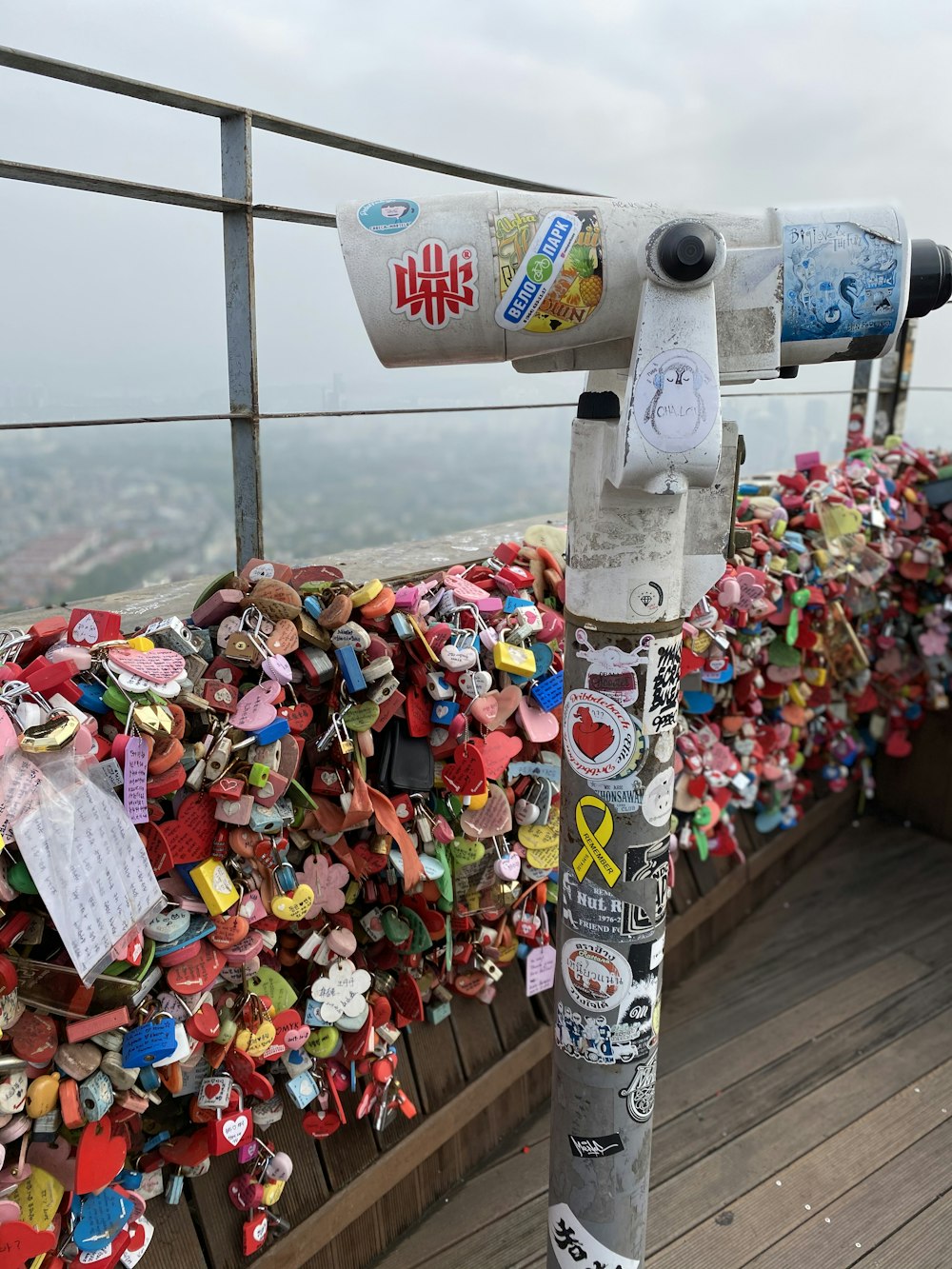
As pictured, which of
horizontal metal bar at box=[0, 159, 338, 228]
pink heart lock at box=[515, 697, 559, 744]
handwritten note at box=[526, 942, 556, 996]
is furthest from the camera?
handwritten note at box=[526, 942, 556, 996]

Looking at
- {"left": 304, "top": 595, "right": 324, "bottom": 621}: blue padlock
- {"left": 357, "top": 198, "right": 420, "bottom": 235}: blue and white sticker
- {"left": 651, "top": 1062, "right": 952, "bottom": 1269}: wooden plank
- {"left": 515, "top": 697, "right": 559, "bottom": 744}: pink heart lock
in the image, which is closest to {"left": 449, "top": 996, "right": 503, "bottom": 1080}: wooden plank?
{"left": 651, "top": 1062, "right": 952, "bottom": 1269}: wooden plank

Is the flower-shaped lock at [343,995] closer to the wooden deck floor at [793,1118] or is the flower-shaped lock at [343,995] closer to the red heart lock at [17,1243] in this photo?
the red heart lock at [17,1243]

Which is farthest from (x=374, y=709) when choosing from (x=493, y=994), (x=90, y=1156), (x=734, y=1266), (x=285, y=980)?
(x=734, y=1266)

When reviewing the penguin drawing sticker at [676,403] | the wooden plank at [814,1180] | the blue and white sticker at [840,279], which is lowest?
the wooden plank at [814,1180]

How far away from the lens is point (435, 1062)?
188cm

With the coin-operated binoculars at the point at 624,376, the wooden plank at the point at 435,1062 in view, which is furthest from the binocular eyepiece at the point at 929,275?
the wooden plank at the point at 435,1062

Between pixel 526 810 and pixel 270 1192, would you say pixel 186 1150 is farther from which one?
pixel 526 810

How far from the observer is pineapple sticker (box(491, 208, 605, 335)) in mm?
955

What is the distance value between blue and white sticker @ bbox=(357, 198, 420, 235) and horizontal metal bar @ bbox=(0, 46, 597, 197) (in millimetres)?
352

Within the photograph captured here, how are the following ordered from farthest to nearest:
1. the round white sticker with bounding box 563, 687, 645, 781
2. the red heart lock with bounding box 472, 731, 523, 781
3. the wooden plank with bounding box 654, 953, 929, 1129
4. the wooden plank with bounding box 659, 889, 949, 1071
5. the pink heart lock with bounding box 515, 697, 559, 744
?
the wooden plank with bounding box 659, 889, 949, 1071, the wooden plank with bounding box 654, 953, 929, 1129, the pink heart lock with bounding box 515, 697, 559, 744, the red heart lock with bounding box 472, 731, 523, 781, the round white sticker with bounding box 563, 687, 645, 781

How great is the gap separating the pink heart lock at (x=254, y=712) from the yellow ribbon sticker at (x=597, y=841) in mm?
453

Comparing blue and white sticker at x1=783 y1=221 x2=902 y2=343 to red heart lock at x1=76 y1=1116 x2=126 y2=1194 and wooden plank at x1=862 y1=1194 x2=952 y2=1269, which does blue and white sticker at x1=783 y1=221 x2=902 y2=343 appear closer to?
red heart lock at x1=76 y1=1116 x2=126 y2=1194

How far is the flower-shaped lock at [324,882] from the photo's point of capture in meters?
1.49

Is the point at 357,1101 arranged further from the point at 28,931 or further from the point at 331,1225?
the point at 28,931
